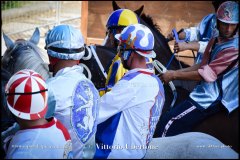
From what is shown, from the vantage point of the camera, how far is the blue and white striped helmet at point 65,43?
2662mm

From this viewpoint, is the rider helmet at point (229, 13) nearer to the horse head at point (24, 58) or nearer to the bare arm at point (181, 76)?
the bare arm at point (181, 76)

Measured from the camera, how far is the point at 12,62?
3346 mm

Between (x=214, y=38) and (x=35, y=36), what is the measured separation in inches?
64.2

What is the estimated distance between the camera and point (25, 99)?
2.05 meters

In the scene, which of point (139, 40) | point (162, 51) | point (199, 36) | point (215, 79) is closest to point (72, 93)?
point (139, 40)

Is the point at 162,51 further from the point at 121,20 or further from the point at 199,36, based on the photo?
the point at 121,20

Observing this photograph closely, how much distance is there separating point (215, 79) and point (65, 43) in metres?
1.19

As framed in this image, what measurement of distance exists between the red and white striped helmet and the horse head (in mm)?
1103

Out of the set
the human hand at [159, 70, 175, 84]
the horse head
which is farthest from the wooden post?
the human hand at [159, 70, 175, 84]

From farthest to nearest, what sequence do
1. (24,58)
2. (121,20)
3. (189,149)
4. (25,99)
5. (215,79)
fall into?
(121,20)
(24,58)
(215,79)
(189,149)
(25,99)

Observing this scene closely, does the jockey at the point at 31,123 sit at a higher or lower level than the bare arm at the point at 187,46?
higher

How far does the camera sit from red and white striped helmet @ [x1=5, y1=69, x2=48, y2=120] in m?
2.05

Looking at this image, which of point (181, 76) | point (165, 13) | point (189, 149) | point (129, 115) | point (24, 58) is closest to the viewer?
point (189, 149)

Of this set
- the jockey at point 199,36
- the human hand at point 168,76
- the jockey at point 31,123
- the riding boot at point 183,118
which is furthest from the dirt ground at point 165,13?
the jockey at point 31,123
